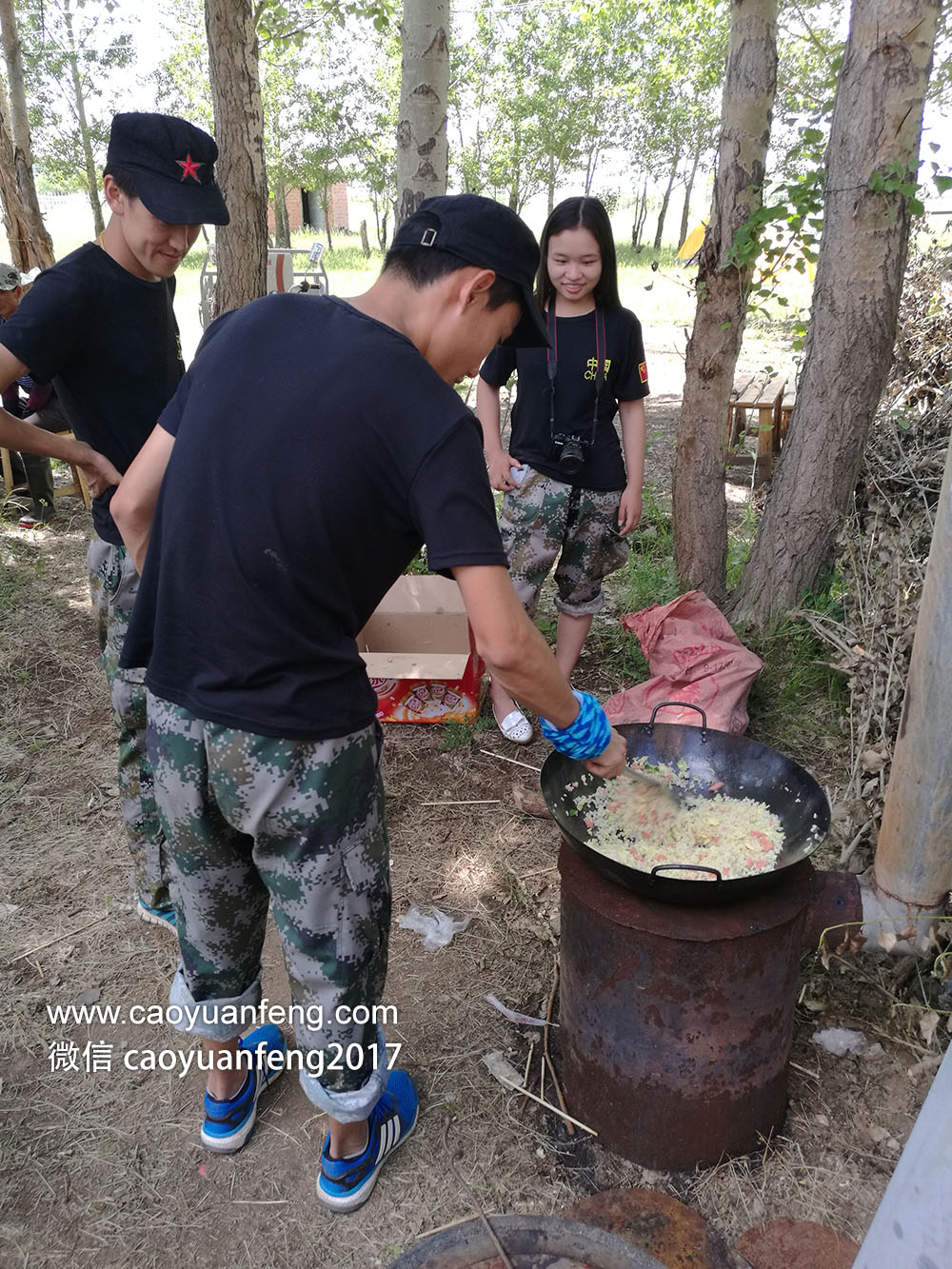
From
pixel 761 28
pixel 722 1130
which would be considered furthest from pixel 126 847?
pixel 761 28

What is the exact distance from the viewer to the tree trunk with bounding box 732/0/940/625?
349 cm

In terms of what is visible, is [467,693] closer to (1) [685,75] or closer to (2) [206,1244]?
(2) [206,1244]

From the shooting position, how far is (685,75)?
23328 millimetres

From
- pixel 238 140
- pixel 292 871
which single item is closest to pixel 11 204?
pixel 238 140

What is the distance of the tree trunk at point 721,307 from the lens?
404cm

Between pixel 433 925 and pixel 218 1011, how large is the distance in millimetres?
1095

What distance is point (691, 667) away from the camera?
382 centimetres

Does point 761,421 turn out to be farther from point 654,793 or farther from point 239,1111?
point 239,1111

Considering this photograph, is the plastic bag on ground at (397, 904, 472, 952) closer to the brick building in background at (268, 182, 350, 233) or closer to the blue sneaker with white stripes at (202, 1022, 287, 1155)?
the blue sneaker with white stripes at (202, 1022, 287, 1155)

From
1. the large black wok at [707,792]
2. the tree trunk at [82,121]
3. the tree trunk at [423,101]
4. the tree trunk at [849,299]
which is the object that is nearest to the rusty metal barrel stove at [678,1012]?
the large black wok at [707,792]

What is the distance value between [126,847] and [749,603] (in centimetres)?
311

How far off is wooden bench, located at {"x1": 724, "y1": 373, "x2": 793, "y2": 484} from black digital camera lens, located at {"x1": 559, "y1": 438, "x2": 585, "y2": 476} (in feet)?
12.2

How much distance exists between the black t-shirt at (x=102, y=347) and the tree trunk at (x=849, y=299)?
2839 millimetres

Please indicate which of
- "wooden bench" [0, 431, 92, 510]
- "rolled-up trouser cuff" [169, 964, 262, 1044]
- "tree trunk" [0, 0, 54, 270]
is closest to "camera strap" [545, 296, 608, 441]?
"rolled-up trouser cuff" [169, 964, 262, 1044]
